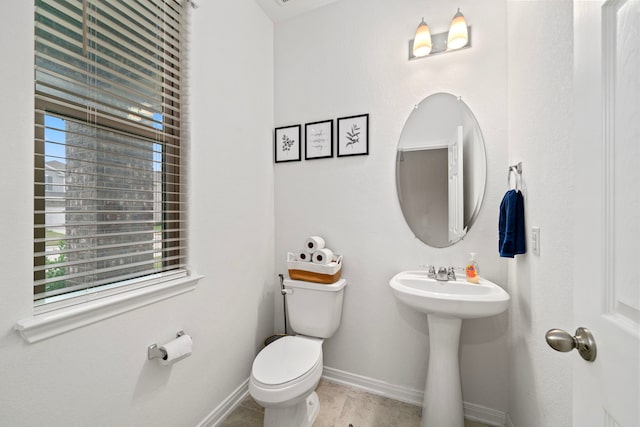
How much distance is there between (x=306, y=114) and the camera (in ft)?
6.43

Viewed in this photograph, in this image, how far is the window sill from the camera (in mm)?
810

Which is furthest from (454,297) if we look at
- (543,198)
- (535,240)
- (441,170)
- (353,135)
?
(353,135)

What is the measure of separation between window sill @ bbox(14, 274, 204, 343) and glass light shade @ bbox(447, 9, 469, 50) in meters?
1.96

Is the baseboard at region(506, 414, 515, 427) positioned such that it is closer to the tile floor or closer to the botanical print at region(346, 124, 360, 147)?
the tile floor

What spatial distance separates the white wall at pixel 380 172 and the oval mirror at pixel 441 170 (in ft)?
0.17

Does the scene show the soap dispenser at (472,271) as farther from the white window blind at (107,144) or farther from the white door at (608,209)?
the white window blind at (107,144)

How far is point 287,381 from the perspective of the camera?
121 cm

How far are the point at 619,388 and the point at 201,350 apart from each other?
157 cm

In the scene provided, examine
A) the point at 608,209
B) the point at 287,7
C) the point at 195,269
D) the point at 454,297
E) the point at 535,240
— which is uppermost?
the point at 287,7

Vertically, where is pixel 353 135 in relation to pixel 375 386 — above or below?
above

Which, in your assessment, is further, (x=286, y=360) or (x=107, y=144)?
(x=286, y=360)

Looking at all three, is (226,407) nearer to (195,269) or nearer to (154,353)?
(154,353)

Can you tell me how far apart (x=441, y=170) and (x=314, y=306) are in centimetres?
120

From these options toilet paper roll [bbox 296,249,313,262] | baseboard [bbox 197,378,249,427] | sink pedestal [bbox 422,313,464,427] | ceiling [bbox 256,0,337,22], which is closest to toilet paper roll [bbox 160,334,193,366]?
baseboard [bbox 197,378,249,427]
